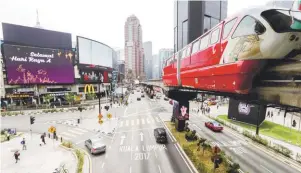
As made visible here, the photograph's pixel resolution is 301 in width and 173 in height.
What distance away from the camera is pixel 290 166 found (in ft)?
46.6

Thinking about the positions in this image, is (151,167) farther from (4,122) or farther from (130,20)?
(130,20)

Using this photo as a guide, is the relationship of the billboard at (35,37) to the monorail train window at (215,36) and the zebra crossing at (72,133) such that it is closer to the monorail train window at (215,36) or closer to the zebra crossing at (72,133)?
the zebra crossing at (72,133)

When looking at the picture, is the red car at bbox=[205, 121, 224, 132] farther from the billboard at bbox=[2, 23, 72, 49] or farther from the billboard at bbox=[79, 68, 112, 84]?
the billboard at bbox=[2, 23, 72, 49]

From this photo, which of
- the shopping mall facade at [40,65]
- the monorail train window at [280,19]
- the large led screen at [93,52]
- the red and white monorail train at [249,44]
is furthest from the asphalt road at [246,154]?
the large led screen at [93,52]

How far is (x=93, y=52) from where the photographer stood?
67688 mm

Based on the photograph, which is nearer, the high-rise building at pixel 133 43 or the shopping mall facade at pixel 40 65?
the shopping mall facade at pixel 40 65

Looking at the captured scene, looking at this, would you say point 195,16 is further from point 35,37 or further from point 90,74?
point 35,37

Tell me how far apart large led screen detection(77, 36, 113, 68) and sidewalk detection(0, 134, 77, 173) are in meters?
44.8

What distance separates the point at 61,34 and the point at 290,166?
64087 mm

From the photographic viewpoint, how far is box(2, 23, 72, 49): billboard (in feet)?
154

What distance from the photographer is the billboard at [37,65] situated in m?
46.1

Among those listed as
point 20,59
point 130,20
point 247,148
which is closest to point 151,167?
point 247,148

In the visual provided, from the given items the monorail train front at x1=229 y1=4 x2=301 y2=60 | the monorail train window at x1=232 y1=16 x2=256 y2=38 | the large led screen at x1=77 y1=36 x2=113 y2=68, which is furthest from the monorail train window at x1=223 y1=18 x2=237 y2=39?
the large led screen at x1=77 y1=36 x2=113 y2=68

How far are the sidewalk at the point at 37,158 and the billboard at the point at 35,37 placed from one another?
3825cm
